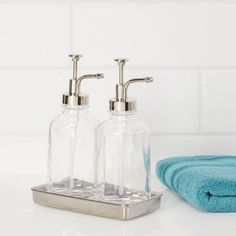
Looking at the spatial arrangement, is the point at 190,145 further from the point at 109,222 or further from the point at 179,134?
the point at 109,222

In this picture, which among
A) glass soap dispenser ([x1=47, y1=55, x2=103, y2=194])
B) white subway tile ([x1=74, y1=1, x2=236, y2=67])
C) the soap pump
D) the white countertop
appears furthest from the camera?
white subway tile ([x1=74, y1=1, x2=236, y2=67])

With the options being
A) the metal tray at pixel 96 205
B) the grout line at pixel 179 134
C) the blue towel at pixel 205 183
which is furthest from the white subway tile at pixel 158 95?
the metal tray at pixel 96 205

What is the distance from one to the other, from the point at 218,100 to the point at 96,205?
49cm

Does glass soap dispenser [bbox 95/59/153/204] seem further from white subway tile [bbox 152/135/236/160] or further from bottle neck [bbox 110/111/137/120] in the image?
white subway tile [bbox 152/135/236/160]

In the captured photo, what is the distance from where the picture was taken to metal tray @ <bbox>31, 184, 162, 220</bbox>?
39.2 inches

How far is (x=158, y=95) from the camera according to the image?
4.56 ft

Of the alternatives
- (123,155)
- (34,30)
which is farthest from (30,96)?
(123,155)

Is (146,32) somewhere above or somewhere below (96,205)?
above

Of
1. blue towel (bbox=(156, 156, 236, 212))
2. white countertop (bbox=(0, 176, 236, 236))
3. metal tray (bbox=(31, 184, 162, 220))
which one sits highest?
blue towel (bbox=(156, 156, 236, 212))

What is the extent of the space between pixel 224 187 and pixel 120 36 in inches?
19.4

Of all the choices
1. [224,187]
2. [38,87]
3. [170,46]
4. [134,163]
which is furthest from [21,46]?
[224,187]

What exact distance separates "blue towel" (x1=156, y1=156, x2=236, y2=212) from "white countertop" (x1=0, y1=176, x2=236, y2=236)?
19 millimetres

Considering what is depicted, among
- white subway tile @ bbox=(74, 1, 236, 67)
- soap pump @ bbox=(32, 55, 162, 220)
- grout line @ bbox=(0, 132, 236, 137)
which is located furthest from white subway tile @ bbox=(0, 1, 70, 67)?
soap pump @ bbox=(32, 55, 162, 220)

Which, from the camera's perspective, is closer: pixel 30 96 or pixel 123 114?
pixel 123 114
